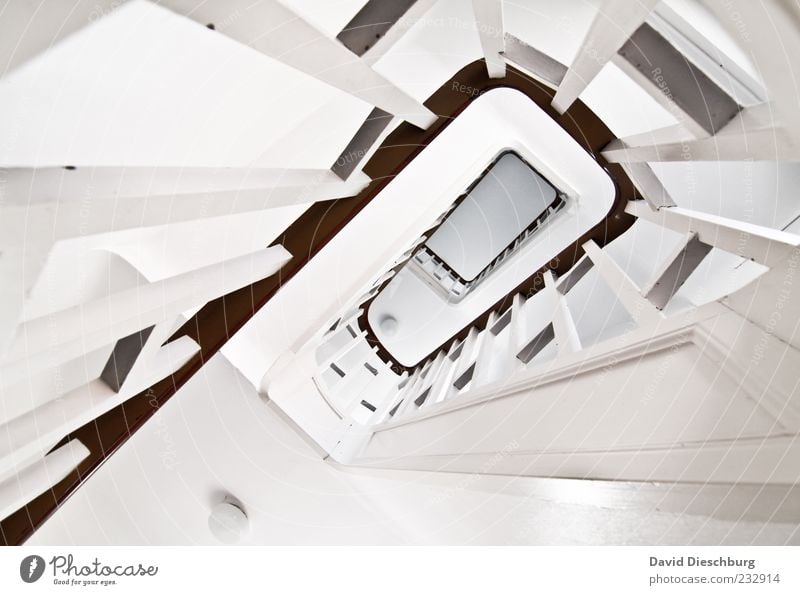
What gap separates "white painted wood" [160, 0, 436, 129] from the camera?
42 centimetres

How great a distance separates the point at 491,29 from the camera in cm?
85

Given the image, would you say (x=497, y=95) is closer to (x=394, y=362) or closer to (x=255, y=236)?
(x=255, y=236)

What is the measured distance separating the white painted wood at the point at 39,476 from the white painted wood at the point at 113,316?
491 millimetres

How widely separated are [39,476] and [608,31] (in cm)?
131

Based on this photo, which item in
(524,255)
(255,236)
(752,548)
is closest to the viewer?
(752,548)

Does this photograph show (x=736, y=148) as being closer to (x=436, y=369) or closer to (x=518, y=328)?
(x=518, y=328)

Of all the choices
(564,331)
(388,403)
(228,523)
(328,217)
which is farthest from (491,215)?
(228,523)

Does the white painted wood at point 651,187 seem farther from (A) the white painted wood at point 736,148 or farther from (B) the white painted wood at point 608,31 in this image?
(B) the white painted wood at point 608,31

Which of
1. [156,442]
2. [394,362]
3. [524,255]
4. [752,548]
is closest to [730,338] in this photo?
[752,548]

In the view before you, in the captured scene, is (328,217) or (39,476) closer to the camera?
(39,476)

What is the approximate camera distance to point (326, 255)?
4.71ft

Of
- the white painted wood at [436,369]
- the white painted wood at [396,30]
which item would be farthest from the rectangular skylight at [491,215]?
the white painted wood at [396,30]

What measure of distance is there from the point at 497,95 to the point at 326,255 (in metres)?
0.77

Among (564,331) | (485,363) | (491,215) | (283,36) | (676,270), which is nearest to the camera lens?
(283,36)
